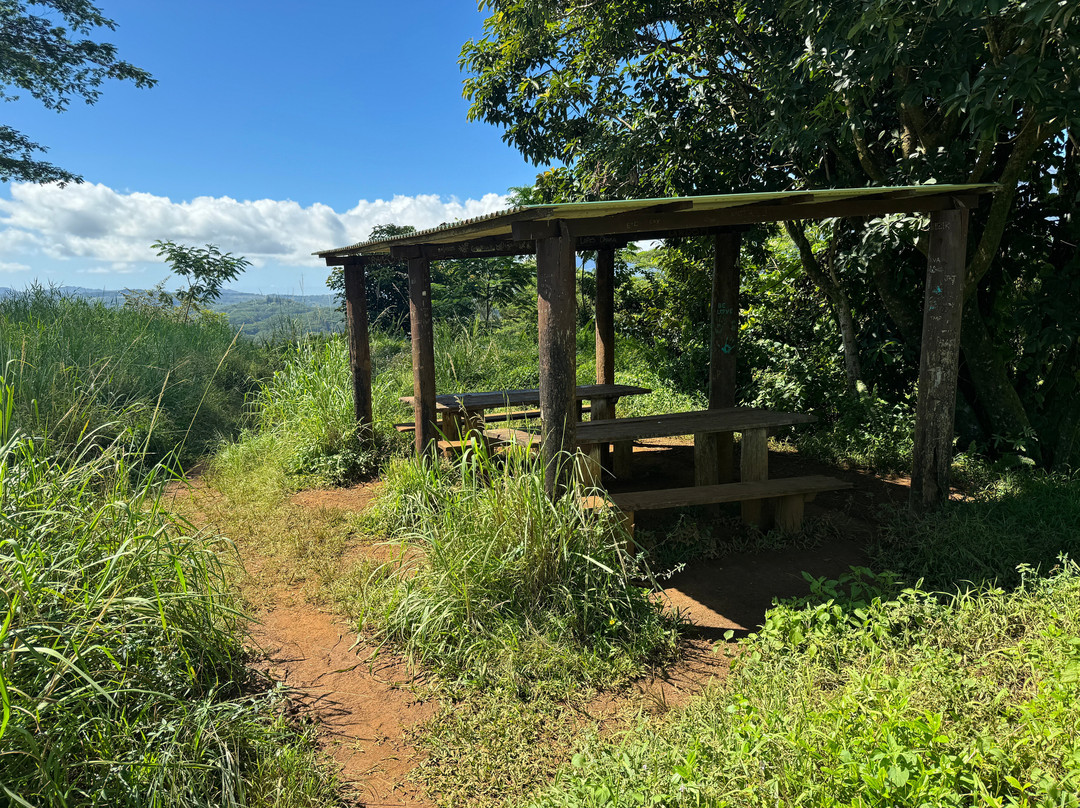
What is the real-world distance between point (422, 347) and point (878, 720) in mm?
4711

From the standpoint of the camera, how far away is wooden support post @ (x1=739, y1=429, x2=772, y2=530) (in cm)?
510

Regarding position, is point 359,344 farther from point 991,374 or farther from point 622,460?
point 991,374

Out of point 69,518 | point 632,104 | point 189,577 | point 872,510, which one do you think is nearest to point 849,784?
point 189,577

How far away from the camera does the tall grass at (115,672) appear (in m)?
2.02

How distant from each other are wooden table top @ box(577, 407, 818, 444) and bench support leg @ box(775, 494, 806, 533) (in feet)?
2.00

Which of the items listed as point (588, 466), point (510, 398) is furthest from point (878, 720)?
point (510, 398)

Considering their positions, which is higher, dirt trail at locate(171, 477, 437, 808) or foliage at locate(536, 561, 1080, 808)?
foliage at locate(536, 561, 1080, 808)

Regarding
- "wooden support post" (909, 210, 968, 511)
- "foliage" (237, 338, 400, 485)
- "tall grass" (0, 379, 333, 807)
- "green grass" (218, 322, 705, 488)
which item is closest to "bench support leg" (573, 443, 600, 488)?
"green grass" (218, 322, 705, 488)

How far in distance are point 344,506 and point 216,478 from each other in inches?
68.3

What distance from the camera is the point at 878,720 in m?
2.23

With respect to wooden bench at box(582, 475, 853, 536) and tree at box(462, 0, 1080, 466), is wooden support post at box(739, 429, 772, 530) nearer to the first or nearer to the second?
wooden bench at box(582, 475, 853, 536)

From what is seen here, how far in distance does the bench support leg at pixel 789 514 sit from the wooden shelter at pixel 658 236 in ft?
2.80

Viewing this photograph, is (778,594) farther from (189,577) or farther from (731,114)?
(731,114)

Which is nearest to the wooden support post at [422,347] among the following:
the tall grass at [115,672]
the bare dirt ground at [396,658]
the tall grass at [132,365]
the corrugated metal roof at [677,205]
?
the corrugated metal roof at [677,205]
